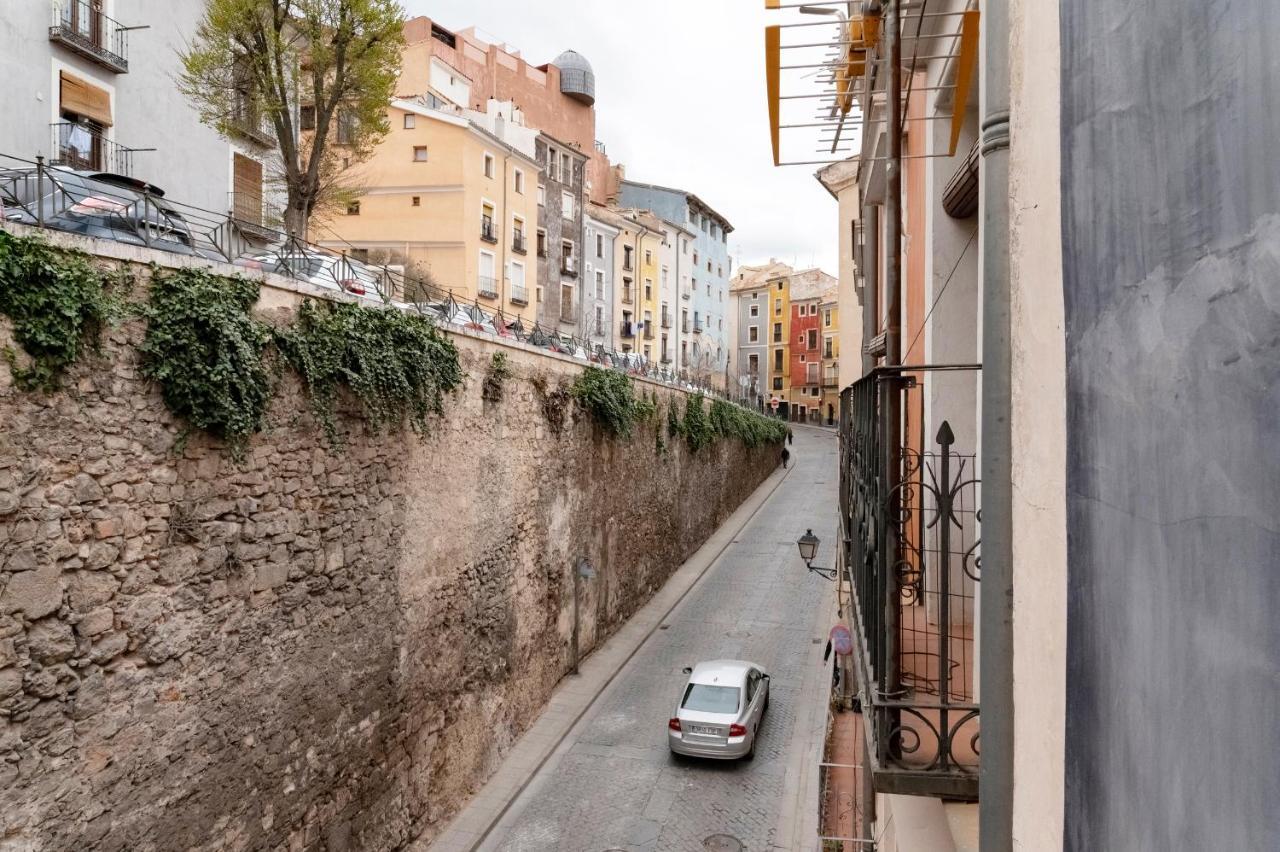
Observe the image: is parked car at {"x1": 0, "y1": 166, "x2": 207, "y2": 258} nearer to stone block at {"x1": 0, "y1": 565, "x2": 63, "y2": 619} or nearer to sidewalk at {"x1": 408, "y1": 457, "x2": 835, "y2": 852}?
stone block at {"x1": 0, "y1": 565, "x2": 63, "y2": 619}

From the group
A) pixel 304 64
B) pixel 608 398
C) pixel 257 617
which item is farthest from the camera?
pixel 608 398

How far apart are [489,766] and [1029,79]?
12.2 meters

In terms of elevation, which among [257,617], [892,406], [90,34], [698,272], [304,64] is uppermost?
[698,272]

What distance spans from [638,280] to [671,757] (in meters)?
40.3

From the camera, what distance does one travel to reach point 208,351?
7023mm

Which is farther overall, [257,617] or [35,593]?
[257,617]

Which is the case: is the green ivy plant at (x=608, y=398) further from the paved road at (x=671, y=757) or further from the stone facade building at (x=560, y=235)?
the stone facade building at (x=560, y=235)

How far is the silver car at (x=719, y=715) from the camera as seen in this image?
13.5m

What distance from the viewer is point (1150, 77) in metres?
1.81

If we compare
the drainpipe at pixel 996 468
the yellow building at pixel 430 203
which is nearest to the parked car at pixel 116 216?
the drainpipe at pixel 996 468

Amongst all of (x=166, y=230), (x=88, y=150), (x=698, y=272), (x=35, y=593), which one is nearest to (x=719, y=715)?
(x=35, y=593)

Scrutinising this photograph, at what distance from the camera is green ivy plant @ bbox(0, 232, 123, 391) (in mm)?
5637

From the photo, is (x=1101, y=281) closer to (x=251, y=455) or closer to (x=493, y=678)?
(x=251, y=455)

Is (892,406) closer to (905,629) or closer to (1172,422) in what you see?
(905,629)
